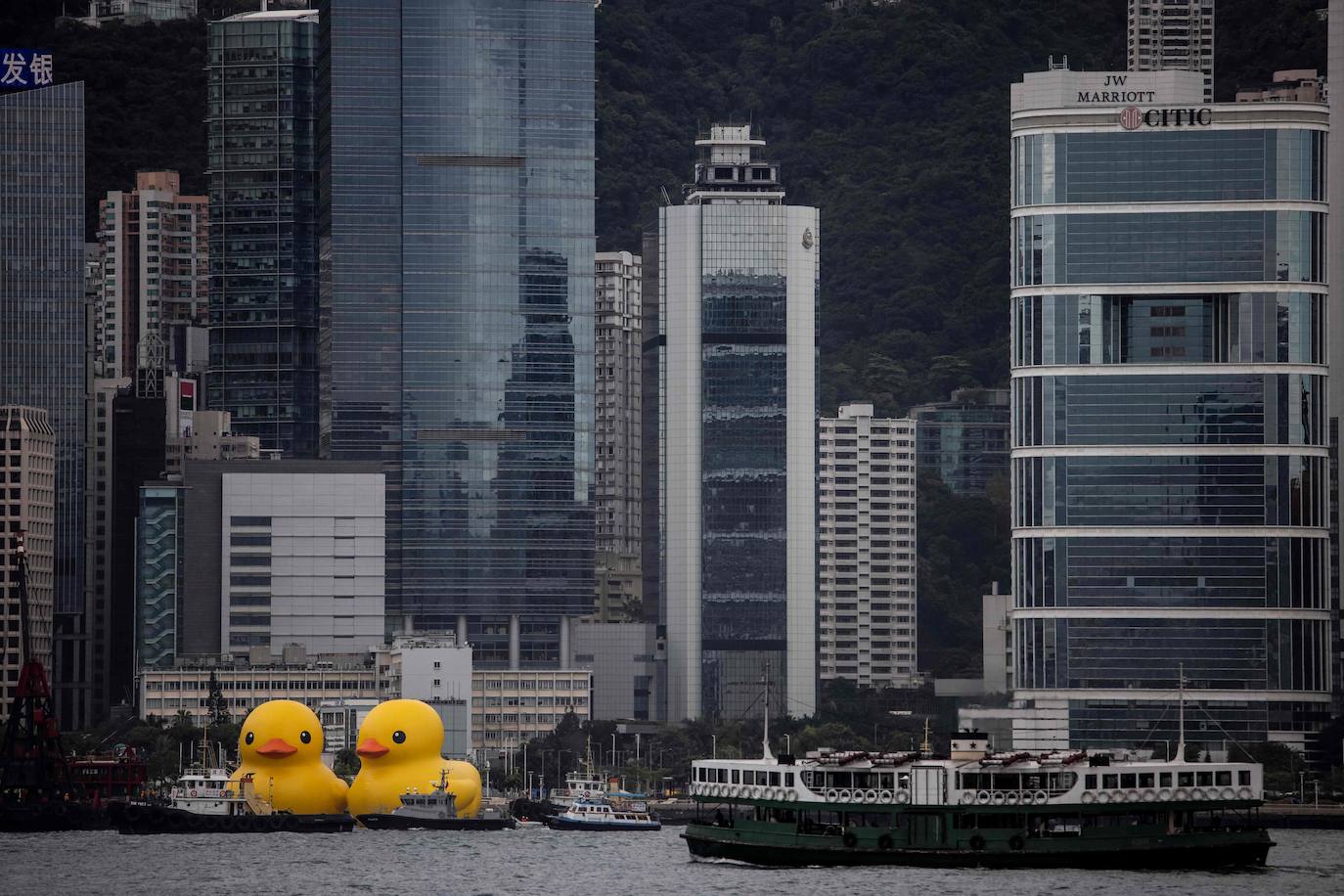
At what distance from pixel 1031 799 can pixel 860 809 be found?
34.1ft

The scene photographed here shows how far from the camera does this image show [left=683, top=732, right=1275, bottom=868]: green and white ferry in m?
183

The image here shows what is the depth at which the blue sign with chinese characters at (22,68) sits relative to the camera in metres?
149

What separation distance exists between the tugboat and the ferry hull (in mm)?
59

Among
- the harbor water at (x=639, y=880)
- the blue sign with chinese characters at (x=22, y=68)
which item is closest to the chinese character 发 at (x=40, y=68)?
the blue sign with chinese characters at (x=22, y=68)

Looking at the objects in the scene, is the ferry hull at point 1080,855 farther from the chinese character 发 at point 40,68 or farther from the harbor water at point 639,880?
the chinese character 发 at point 40,68

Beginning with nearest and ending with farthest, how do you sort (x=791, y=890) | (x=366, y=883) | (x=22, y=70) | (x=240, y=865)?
(x=22, y=70)
(x=791, y=890)
(x=366, y=883)
(x=240, y=865)

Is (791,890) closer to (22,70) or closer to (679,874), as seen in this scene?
(679,874)

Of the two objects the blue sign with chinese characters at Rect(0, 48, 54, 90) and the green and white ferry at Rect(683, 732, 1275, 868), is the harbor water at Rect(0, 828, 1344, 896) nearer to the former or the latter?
the green and white ferry at Rect(683, 732, 1275, 868)

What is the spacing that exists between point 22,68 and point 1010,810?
74851mm

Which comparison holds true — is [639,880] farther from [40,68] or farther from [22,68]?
[22,68]

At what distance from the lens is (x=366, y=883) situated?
184500 millimetres

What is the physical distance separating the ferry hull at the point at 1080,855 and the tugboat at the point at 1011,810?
2.3 inches

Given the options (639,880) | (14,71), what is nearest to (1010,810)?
(639,880)

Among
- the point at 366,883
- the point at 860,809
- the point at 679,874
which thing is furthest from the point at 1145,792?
the point at 366,883
